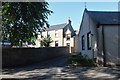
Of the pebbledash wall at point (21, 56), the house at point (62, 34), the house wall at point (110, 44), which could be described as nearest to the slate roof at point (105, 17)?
the house wall at point (110, 44)

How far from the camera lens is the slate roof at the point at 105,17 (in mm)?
19047

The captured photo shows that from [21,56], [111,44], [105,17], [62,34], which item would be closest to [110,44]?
[111,44]

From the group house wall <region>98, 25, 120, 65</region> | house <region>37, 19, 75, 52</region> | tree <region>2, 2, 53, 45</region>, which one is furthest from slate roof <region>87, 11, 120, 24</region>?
house <region>37, 19, 75, 52</region>

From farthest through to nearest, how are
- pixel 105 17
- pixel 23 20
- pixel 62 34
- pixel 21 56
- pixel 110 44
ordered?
pixel 62 34
pixel 21 56
pixel 105 17
pixel 110 44
pixel 23 20

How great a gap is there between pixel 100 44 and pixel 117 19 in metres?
2.86

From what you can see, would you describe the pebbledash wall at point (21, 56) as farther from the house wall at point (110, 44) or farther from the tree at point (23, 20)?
the house wall at point (110, 44)

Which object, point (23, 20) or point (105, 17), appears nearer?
point (23, 20)

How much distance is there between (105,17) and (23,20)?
23.7 feet

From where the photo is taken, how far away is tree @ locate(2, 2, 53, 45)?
661 inches

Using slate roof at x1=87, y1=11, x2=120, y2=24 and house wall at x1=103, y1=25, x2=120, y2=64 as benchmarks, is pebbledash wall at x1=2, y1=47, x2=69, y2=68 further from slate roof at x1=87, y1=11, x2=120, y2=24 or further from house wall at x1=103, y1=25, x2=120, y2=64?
house wall at x1=103, y1=25, x2=120, y2=64

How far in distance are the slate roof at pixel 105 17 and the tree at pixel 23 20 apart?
4.25m

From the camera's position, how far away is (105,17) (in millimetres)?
20359

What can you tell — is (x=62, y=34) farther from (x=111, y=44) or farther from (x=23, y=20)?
(x=23, y=20)

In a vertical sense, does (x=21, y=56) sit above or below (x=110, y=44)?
below
